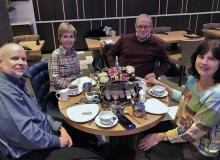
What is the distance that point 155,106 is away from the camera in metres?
1.78

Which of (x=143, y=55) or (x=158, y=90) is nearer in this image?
(x=158, y=90)

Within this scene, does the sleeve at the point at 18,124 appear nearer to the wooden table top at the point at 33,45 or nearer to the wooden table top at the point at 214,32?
the wooden table top at the point at 33,45

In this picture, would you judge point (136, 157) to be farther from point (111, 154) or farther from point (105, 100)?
point (105, 100)

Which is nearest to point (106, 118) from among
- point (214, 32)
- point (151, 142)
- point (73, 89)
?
point (151, 142)

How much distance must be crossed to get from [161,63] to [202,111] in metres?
1.47

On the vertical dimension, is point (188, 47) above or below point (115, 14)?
below

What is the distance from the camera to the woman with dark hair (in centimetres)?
140

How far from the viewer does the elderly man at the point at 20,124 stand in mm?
1413

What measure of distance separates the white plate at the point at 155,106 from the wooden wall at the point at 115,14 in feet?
13.5

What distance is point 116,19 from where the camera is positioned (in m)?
5.61

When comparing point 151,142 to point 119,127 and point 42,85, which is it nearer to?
point 119,127

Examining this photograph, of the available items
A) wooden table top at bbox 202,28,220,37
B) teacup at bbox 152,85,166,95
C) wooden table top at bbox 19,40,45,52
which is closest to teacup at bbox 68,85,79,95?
teacup at bbox 152,85,166,95

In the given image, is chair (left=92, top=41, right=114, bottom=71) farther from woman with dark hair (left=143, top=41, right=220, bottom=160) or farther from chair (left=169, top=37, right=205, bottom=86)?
woman with dark hair (left=143, top=41, right=220, bottom=160)

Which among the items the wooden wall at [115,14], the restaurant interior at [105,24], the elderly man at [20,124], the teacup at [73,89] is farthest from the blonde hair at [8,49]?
the wooden wall at [115,14]
